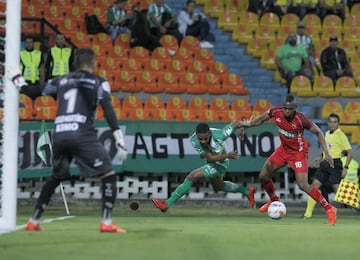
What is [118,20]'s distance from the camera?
85.5ft

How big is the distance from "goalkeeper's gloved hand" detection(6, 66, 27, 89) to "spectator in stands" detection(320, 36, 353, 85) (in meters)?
15.6

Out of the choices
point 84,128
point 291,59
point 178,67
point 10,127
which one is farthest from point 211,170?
point 291,59

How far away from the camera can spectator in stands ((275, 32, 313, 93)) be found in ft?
82.6

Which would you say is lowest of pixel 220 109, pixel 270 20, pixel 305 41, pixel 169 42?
pixel 220 109

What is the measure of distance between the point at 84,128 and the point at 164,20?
54.1 ft

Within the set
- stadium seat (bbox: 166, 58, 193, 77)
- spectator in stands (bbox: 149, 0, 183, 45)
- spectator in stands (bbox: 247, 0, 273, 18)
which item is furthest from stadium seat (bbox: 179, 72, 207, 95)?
spectator in stands (bbox: 247, 0, 273, 18)

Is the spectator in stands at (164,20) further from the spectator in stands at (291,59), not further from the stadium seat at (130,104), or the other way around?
the stadium seat at (130,104)

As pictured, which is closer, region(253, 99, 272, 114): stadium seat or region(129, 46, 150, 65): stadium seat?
region(253, 99, 272, 114): stadium seat

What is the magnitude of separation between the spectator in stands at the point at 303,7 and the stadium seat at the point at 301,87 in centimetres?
412

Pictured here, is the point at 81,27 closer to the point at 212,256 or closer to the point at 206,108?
the point at 206,108

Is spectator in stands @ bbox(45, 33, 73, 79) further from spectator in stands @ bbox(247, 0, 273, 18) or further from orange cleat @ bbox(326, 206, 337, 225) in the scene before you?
orange cleat @ bbox(326, 206, 337, 225)

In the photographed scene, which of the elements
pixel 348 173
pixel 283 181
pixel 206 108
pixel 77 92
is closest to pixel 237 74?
pixel 206 108

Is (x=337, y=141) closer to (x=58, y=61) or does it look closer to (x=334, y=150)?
(x=334, y=150)

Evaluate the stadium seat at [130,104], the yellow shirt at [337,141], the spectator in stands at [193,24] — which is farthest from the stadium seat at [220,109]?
the yellow shirt at [337,141]
